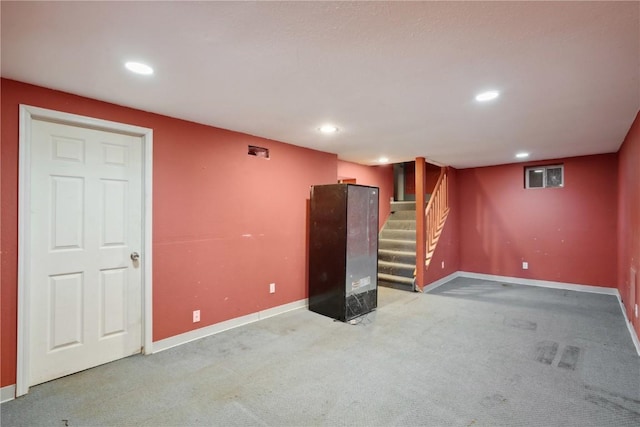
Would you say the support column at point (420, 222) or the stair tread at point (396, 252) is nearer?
the support column at point (420, 222)

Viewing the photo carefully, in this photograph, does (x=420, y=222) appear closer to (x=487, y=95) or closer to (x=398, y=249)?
(x=398, y=249)

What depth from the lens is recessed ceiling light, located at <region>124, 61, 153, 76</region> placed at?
1.95 m

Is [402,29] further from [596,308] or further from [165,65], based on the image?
[596,308]

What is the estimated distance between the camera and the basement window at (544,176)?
5426 millimetres

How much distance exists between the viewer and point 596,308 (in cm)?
A: 427

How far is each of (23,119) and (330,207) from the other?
2.91m

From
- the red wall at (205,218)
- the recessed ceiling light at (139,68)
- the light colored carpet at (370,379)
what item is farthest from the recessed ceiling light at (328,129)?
the light colored carpet at (370,379)

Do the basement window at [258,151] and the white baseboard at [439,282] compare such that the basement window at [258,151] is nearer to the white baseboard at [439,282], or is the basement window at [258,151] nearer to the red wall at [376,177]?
the red wall at [376,177]

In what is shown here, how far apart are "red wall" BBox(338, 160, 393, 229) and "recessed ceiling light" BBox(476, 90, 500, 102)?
126 inches

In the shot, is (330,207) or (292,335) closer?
(292,335)

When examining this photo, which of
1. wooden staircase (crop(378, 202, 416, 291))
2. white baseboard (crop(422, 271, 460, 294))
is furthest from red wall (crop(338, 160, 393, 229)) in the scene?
white baseboard (crop(422, 271, 460, 294))

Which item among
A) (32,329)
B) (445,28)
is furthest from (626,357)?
(32,329)

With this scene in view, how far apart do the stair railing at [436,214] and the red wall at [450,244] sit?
0.10 meters

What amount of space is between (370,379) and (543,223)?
4871 mm
